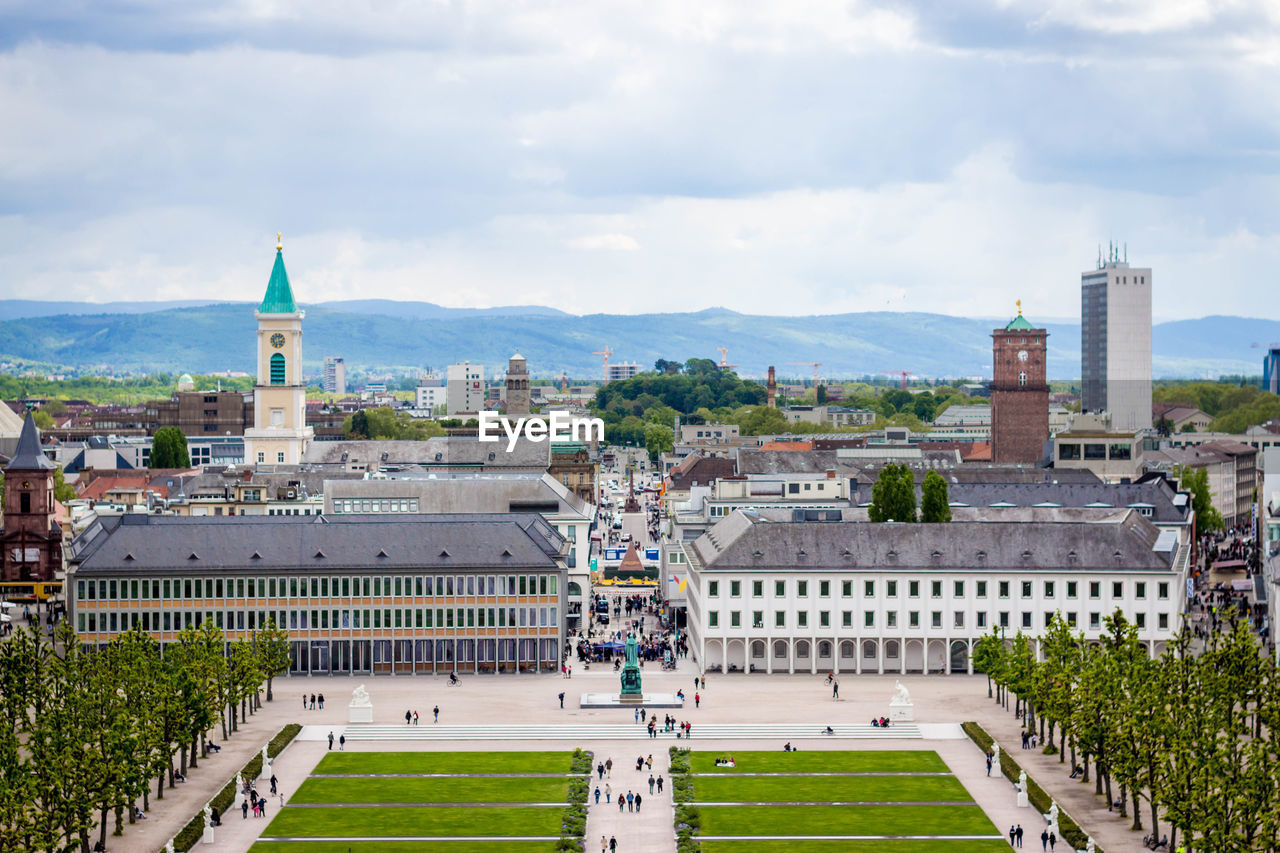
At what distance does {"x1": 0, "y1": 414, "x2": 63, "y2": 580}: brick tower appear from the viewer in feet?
497

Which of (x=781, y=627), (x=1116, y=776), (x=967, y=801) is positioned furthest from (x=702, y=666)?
(x=1116, y=776)

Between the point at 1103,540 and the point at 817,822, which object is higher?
the point at 1103,540

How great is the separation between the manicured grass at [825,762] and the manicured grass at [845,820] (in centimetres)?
935

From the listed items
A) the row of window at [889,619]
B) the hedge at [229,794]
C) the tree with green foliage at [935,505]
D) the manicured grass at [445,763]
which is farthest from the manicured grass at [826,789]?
the tree with green foliage at [935,505]

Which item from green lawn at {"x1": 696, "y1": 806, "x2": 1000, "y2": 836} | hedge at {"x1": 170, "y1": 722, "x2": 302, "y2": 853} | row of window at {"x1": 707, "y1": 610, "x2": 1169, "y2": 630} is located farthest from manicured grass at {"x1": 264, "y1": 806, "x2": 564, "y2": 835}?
row of window at {"x1": 707, "y1": 610, "x2": 1169, "y2": 630}

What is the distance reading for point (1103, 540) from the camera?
132m

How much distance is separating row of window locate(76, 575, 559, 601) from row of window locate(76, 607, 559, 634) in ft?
3.50

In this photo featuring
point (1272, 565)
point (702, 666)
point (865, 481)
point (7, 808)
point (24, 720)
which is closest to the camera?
point (7, 808)

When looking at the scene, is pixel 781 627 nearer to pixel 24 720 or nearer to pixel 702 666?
pixel 702 666

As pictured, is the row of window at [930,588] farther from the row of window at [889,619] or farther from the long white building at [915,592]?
the row of window at [889,619]

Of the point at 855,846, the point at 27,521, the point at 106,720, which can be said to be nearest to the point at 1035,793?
the point at 855,846

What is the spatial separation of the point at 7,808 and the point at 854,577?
70.1 metres

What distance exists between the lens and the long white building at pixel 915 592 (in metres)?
130

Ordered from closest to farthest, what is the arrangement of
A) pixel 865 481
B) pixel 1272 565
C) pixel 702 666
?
pixel 702 666, pixel 1272 565, pixel 865 481
